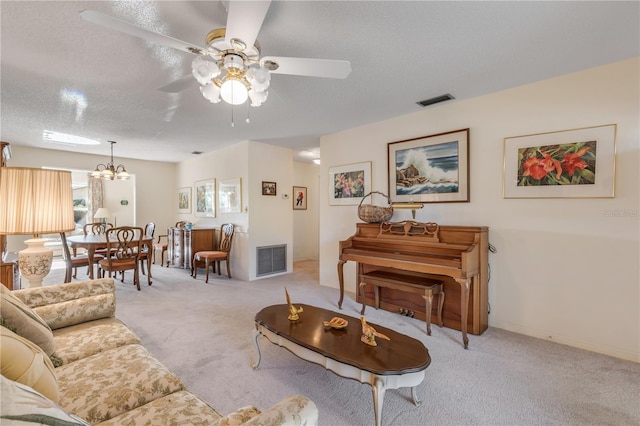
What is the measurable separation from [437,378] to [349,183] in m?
2.88

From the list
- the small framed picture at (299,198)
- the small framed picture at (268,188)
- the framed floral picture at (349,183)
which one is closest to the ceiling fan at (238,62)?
the framed floral picture at (349,183)

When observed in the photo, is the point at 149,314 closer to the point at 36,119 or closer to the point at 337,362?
the point at 337,362

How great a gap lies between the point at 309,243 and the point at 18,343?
6.69 metres

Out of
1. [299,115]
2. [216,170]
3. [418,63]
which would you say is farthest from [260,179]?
[418,63]

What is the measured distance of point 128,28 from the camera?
1.47 meters

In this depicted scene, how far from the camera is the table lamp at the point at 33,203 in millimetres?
1789

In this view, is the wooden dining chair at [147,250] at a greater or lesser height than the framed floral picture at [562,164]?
lesser

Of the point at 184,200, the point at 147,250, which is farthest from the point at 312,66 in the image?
the point at 184,200

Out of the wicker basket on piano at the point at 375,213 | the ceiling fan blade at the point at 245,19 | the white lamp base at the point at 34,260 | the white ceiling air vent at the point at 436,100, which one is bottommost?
the white lamp base at the point at 34,260

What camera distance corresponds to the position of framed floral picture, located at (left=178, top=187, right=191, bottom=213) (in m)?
6.97

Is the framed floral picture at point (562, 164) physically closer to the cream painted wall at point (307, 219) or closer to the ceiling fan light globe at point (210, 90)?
the ceiling fan light globe at point (210, 90)

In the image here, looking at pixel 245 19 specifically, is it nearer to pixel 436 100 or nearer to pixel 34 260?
pixel 34 260

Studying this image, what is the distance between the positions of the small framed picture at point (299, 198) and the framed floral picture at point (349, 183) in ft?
8.69

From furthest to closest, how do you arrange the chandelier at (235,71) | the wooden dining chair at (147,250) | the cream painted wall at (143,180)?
the cream painted wall at (143,180), the wooden dining chair at (147,250), the chandelier at (235,71)
